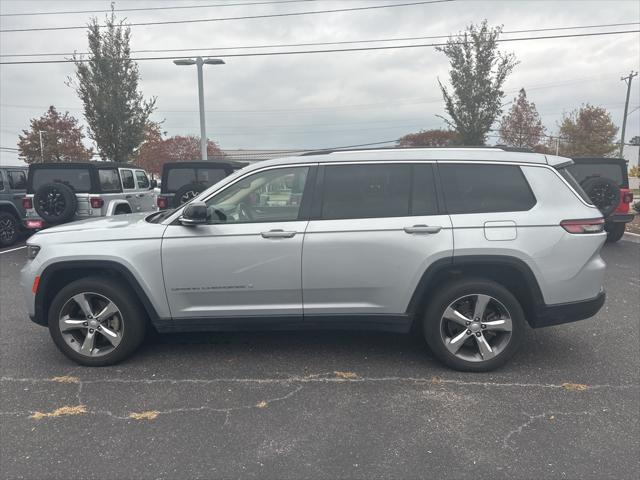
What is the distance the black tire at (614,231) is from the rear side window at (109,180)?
10.4m

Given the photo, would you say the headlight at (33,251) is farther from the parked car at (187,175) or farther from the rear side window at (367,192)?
the parked car at (187,175)

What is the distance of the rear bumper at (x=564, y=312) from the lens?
378cm

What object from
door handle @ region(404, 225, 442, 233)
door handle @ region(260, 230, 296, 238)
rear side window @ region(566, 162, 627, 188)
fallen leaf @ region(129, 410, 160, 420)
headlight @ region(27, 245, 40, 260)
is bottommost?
fallen leaf @ region(129, 410, 160, 420)

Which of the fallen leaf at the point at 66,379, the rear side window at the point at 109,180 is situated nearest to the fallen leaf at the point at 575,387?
the fallen leaf at the point at 66,379

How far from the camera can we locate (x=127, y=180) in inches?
411

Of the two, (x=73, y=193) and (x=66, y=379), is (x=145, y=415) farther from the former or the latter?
(x=73, y=193)

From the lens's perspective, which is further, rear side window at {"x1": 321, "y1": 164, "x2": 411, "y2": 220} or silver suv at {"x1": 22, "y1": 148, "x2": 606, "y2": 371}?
rear side window at {"x1": 321, "y1": 164, "x2": 411, "y2": 220}

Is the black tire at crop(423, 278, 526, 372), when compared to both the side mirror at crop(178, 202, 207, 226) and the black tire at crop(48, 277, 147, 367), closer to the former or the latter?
the side mirror at crop(178, 202, 207, 226)

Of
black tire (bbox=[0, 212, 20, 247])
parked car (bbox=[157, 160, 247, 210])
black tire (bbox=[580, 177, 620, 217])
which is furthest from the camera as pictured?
black tire (bbox=[0, 212, 20, 247])

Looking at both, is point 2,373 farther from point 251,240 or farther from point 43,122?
point 43,122

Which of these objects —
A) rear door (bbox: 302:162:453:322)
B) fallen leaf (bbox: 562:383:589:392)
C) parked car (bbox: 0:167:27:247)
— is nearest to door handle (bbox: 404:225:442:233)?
rear door (bbox: 302:162:453:322)

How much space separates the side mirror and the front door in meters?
0.07

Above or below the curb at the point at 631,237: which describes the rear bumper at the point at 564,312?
above

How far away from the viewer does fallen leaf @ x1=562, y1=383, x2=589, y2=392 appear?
3617 millimetres
